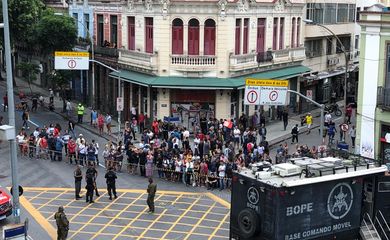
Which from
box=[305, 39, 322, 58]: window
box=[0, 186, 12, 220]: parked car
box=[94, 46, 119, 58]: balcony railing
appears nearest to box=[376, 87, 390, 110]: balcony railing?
box=[0, 186, 12, 220]: parked car

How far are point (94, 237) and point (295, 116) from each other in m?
28.5

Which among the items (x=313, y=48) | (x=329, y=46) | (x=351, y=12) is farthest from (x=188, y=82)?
(x=351, y=12)

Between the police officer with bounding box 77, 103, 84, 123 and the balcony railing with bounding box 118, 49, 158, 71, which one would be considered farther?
the police officer with bounding box 77, 103, 84, 123

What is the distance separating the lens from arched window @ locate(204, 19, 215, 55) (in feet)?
130

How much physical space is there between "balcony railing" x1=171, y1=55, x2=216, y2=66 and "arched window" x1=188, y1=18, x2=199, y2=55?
1.56ft

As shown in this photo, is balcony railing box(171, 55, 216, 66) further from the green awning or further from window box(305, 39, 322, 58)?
window box(305, 39, 322, 58)

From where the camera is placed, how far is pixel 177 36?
39719 millimetres

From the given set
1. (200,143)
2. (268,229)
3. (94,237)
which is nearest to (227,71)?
(200,143)

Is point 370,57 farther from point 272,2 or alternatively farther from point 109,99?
point 109,99

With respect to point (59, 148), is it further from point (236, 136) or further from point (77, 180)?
point (236, 136)

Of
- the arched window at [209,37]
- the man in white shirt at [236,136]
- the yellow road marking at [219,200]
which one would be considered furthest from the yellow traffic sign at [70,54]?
the yellow road marking at [219,200]

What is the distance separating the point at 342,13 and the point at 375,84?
93.7ft

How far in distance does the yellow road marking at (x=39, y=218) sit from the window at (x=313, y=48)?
3089cm

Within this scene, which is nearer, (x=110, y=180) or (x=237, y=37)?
(x=110, y=180)
